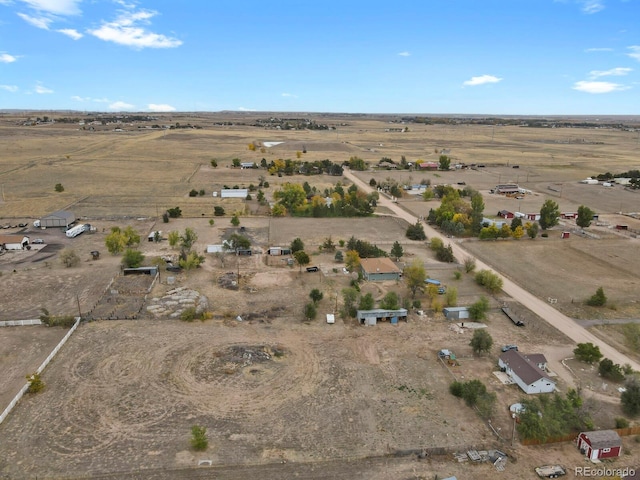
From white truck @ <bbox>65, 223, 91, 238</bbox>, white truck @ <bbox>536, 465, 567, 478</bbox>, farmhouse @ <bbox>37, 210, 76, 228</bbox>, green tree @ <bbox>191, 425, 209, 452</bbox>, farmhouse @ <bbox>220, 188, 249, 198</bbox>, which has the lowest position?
white truck @ <bbox>536, 465, 567, 478</bbox>

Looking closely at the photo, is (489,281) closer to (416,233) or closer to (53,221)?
(416,233)

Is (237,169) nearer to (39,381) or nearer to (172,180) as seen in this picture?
(172,180)

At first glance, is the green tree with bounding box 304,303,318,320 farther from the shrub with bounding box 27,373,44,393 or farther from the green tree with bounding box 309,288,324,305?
the shrub with bounding box 27,373,44,393

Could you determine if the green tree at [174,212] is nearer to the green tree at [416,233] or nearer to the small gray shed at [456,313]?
the green tree at [416,233]

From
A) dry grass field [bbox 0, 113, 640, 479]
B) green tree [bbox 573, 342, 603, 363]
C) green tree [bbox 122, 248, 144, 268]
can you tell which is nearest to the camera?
dry grass field [bbox 0, 113, 640, 479]

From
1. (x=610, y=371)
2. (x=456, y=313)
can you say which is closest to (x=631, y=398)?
(x=610, y=371)

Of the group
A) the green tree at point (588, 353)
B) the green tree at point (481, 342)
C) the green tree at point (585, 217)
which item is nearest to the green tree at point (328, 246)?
the green tree at point (481, 342)

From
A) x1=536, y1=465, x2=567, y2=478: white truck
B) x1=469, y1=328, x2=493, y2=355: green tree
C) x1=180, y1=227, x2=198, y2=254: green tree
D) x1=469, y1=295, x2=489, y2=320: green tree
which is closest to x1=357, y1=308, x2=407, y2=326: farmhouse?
x1=469, y1=295, x2=489, y2=320: green tree
